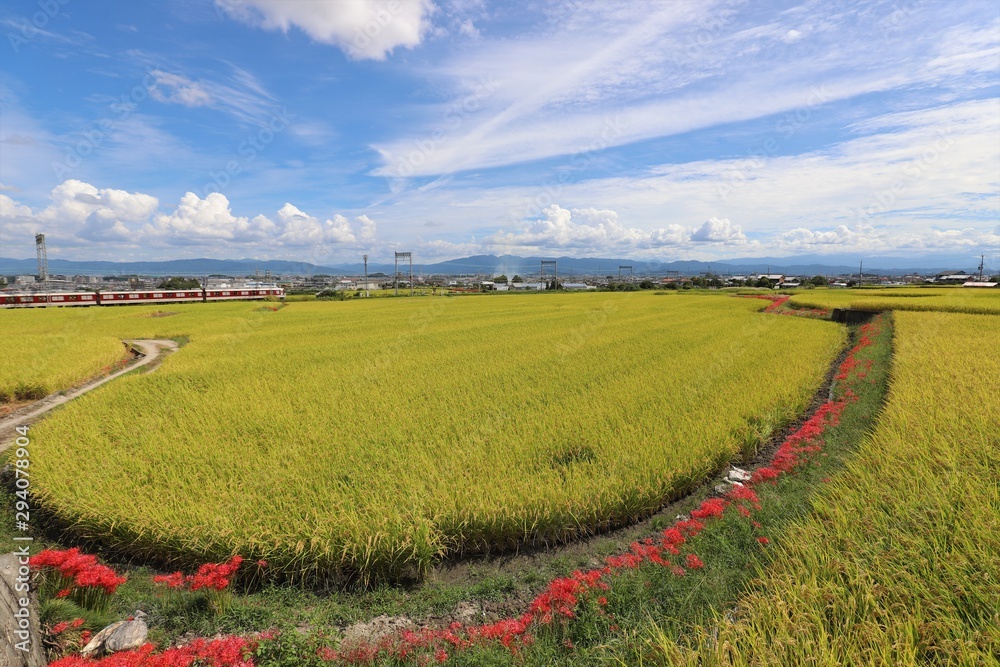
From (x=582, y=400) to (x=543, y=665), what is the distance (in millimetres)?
6141

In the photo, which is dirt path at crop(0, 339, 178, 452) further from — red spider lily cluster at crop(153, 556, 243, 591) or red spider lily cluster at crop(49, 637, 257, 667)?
red spider lily cluster at crop(49, 637, 257, 667)

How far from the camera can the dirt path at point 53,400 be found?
886 cm

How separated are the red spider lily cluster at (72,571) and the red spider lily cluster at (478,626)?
46 centimetres

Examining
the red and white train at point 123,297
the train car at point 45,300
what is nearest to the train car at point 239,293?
the red and white train at point 123,297

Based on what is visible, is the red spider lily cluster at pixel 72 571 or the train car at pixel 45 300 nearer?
the red spider lily cluster at pixel 72 571

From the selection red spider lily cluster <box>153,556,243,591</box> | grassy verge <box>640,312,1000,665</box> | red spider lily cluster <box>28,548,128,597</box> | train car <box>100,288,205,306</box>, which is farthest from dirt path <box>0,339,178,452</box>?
train car <box>100,288,205,306</box>

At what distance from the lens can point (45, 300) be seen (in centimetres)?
4375

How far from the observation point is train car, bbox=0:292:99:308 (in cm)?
4331

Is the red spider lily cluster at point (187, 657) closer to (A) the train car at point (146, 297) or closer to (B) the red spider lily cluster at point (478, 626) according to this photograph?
(B) the red spider lily cluster at point (478, 626)

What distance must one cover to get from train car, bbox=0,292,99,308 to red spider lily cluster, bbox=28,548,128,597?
5586 centimetres

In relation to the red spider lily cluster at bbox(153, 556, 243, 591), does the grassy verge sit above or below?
above

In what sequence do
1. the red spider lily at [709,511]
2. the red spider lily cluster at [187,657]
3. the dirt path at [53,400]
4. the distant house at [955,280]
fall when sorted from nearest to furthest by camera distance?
the red spider lily cluster at [187,657]
the red spider lily at [709,511]
the dirt path at [53,400]
the distant house at [955,280]

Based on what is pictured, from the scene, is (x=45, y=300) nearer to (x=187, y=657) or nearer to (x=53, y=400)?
(x=53, y=400)

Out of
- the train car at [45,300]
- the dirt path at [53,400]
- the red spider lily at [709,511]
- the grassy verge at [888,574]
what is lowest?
the dirt path at [53,400]
